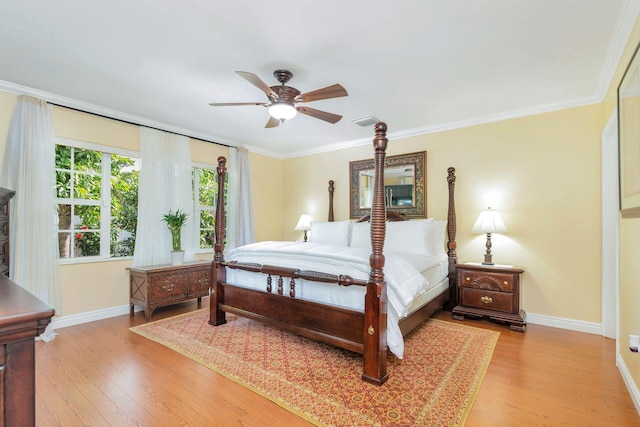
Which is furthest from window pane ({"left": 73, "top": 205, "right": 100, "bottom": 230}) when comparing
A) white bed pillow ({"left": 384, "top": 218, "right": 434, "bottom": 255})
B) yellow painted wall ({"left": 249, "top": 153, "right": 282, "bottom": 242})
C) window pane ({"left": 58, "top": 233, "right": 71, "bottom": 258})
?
white bed pillow ({"left": 384, "top": 218, "right": 434, "bottom": 255})

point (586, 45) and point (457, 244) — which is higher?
point (586, 45)

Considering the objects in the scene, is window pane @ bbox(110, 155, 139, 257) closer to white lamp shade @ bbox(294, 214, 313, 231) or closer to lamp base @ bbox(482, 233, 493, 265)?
white lamp shade @ bbox(294, 214, 313, 231)

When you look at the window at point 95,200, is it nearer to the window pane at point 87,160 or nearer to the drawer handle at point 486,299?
the window pane at point 87,160

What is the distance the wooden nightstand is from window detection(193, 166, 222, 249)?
3768 millimetres

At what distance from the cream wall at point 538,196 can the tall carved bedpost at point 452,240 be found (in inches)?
5.8

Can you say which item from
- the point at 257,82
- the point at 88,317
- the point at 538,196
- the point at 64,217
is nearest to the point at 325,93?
the point at 257,82

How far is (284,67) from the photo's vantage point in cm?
276

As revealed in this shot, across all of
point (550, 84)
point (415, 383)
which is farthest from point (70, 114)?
point (550, 84)

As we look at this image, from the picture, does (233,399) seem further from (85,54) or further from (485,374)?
(85,54)

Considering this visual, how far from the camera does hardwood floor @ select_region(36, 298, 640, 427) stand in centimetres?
191

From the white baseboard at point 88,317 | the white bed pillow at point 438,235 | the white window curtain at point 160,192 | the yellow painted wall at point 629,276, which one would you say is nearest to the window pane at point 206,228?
the white window curtain at point 160,192

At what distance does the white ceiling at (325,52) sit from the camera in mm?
2051

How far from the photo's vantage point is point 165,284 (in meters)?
3.91

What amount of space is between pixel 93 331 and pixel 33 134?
219 cm
